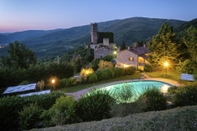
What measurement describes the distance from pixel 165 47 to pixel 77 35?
105099 mm

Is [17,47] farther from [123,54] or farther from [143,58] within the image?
[143,58]

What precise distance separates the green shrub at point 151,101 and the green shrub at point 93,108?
5.07 ft

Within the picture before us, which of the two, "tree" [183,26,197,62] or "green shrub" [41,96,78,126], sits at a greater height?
"tree" [183,26,197,62]

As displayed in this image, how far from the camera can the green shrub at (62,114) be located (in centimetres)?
624

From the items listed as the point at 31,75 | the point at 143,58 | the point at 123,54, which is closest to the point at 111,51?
the point at 123,54

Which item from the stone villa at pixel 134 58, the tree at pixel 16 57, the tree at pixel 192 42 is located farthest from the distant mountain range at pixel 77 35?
the tree at pixel 192 42

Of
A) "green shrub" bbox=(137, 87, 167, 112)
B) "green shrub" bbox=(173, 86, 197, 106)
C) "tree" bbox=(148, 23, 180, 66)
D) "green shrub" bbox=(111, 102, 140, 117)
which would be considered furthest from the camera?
"tree" bbox=(148, 23, 180, 66)

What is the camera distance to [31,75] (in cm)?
1602

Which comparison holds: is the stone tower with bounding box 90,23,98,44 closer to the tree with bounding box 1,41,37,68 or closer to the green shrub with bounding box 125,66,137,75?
the tree with bounding box 1,41,37,68

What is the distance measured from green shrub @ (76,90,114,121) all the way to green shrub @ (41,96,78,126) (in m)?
0.55

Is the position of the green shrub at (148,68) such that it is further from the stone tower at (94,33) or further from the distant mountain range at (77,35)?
the distant mountain range at (77,35)

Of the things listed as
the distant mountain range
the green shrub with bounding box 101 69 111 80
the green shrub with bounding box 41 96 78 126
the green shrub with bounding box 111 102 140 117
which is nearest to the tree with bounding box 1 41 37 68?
the green shrub with bounding box 101 69 111 80

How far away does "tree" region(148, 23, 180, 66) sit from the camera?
20125 mm

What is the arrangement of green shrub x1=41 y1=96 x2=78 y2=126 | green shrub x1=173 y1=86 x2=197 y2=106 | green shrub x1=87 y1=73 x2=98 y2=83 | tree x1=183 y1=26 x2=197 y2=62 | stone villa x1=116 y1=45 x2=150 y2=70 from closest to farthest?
green shrub x1=41 y1=96 x2=78 y2=126, green shrub x1=173 y1=86 x2=197 y2=106, green shrub x1=87 y1=73 x2=98 y2=83, tree x1=183 y1=26 x2=197 y2=62, stone villa x1=116 y1=45 x2=150 y2=70
